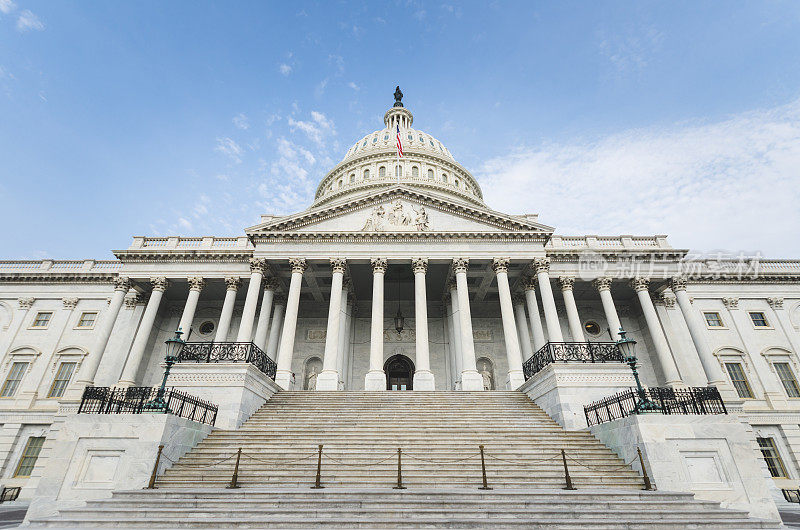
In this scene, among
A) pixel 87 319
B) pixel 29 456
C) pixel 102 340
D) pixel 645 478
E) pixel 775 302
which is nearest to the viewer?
pixel 645 478

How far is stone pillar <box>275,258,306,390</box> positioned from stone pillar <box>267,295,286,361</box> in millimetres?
3854

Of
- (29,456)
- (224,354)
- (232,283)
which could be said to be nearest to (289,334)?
(224,354)

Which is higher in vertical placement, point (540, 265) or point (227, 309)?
point (540, 265)

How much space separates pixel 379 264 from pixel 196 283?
1294 centimetres

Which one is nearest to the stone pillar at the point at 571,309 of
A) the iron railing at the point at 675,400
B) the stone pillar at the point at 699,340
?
the stone pillar at the point at 699,340

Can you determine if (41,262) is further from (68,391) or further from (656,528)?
(656,528)

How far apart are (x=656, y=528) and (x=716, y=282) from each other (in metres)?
30.7

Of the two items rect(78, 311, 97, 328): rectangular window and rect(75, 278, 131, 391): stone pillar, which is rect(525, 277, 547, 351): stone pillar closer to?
rect(75, 278, 131, 391): stone pillar

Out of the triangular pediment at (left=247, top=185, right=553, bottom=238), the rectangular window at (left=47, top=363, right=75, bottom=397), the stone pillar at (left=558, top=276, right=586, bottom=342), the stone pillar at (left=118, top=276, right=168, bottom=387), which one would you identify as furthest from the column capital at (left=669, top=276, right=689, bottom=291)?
the rectangular window at (left=47, top=363, right=75, bottom=397)

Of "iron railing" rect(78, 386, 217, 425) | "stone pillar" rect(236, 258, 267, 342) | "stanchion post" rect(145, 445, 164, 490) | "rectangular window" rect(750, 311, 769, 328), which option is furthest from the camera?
"rectangular window" rect(750, 311, 769, 328)

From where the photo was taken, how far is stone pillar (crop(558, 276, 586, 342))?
80.9 feet

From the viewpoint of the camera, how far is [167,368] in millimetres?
12875

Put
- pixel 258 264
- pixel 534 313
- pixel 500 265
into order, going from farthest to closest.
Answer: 1. pixel 534 313
2. pixel 500 265
3. pixel 258 264

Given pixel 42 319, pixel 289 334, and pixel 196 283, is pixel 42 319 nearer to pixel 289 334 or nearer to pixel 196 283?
pixel 196 283
